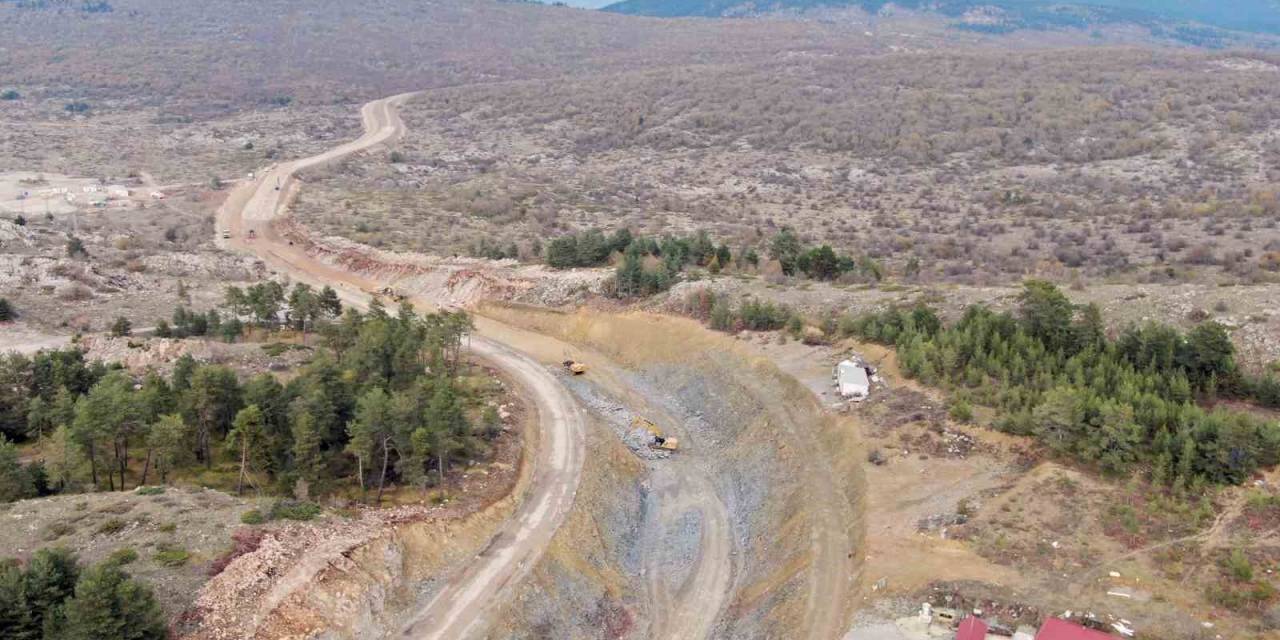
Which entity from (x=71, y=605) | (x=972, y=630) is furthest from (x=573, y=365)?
(x=71, y=605)

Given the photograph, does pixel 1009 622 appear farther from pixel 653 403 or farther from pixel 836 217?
pixel 836 217

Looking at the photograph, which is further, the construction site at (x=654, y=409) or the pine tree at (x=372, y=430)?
the pine tree at (x=372, y=430)

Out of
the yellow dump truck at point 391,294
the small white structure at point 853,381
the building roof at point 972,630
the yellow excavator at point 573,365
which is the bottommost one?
the yellow excavator at point 573,365

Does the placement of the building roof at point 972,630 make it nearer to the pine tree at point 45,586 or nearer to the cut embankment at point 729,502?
the cut embankment at point 729,502

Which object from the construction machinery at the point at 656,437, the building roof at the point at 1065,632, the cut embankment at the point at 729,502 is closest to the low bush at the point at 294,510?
the cut embankment at the point at 729,502

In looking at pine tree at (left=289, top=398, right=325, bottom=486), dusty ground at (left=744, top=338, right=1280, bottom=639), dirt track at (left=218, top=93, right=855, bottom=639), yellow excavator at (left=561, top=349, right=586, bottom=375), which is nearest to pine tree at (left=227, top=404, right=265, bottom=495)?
pine tree at (left=289, top=398, right=325, bottom=486)

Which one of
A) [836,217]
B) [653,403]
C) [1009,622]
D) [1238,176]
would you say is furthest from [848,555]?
[1238,176]
